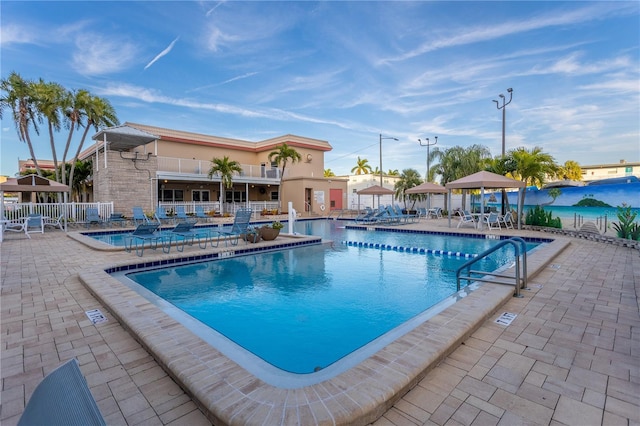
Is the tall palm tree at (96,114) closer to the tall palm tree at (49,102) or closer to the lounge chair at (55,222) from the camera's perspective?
the tall palm tree at (49,102)

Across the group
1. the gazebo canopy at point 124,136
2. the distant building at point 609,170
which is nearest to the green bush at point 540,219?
the gazebo canopy at point 124,136

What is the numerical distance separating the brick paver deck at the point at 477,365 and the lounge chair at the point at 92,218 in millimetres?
10208

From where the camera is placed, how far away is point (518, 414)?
2.01m

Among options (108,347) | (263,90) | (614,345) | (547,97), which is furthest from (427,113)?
(108,347)

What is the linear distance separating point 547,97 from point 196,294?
1656cm

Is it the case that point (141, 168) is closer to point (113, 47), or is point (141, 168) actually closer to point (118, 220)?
point (118, 220)

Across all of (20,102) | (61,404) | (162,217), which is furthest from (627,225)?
(20,102)

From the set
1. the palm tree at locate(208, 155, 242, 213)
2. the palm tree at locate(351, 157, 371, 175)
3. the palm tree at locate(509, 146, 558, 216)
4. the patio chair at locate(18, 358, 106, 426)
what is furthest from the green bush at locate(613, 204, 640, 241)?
the palm tree at locate(351, 157, 371, 175)

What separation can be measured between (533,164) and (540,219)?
90.1 inches

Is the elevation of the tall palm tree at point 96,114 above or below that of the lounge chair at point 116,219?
above

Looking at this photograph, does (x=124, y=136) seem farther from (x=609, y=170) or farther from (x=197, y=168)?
(x=609, y=170)

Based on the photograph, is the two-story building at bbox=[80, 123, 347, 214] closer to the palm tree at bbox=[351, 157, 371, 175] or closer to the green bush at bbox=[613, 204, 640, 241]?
the green bush at bbox=[613, 204, 640, 241]

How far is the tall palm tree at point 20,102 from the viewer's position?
57.2 ft

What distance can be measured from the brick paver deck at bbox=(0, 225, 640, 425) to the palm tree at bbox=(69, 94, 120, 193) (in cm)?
1862
